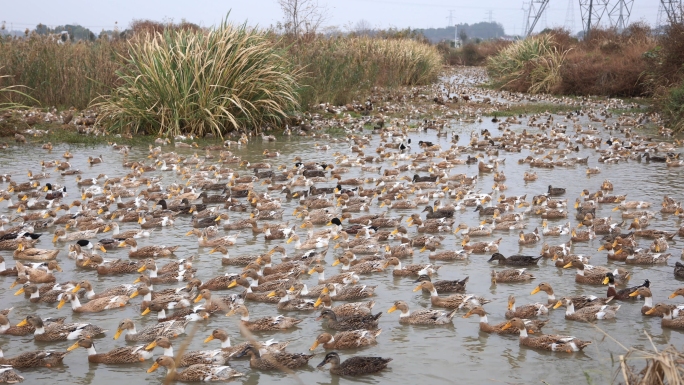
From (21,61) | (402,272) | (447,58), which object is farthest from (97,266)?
(447,58)

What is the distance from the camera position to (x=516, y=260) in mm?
10297

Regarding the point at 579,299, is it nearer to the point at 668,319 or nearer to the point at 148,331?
the point at 668,319

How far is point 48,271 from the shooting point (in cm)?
978

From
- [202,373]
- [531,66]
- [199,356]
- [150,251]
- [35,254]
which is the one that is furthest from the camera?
[531,66]

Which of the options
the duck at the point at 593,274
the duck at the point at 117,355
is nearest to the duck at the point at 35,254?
the duck at the point at 117,355

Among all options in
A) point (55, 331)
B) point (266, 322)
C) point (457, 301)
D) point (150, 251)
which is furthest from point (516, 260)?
point (55, 331)

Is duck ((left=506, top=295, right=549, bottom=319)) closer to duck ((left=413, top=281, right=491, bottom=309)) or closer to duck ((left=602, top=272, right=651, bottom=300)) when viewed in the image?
duck ((left=413, top=281, right=491, bottom=309))

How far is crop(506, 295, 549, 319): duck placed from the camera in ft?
27.4

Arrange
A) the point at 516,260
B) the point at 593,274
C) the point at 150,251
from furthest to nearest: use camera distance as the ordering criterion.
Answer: the point at 150,251, the point at 516,260, the point at 593,274

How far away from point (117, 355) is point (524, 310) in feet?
14.5

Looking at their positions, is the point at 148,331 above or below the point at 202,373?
above

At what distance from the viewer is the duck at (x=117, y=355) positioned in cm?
738

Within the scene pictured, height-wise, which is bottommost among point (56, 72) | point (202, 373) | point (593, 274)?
point (202, 373)

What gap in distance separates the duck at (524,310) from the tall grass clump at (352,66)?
16462 mm
